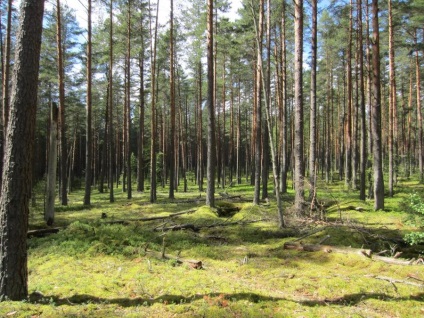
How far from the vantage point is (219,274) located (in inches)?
247

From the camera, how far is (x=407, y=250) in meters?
7.45

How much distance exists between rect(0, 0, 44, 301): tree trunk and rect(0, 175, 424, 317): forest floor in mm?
434

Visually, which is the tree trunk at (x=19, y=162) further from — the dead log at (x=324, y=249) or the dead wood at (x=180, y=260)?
the dead log at (x=324, y=249)

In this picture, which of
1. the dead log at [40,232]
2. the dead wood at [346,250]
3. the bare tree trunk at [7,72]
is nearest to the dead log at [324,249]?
the dead wood at [346,250]

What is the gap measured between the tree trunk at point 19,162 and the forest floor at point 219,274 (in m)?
0.43

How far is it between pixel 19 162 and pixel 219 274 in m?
4.39

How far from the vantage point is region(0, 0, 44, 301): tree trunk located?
4547 millimetres

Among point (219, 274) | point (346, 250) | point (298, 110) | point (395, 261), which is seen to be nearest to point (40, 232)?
point (219, 274)

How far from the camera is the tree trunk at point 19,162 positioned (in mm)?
4547

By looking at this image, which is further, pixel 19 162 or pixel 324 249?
pixel 324 249

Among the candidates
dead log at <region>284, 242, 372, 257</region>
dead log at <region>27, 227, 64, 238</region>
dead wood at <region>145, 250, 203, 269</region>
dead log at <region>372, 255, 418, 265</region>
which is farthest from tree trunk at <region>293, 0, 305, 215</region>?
dead log at <region>27, 227, 64, 238</region>

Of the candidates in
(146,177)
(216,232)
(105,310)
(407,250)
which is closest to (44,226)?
(216,232)

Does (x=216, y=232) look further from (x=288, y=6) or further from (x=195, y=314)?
(x=288, y=6)

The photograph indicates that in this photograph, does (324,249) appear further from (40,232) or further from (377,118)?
(40,232)
